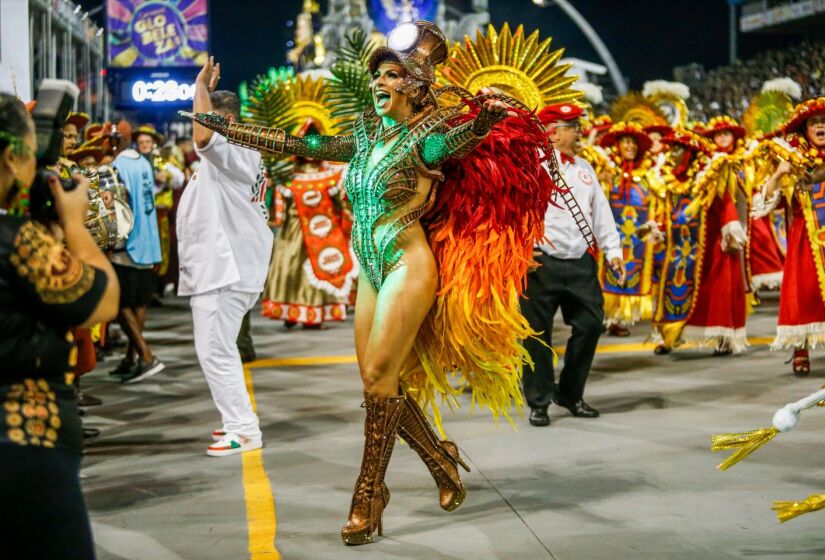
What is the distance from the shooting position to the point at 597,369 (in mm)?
9859

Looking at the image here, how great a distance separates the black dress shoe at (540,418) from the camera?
292 inches

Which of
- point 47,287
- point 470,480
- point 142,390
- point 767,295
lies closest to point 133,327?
point 142,390

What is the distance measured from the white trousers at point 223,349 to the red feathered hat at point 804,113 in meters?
4.40

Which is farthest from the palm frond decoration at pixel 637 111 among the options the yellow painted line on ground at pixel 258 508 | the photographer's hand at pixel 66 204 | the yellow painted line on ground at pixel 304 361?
the photographer's hand at pixel 66 204

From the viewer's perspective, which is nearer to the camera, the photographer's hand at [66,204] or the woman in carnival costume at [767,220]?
the photographer's hand at [66,204]

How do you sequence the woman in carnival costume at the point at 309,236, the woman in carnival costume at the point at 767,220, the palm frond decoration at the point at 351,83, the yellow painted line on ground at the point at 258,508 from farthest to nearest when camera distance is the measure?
1. the woman in carnival costume at the point at 767,220
2. the woman in carnival costume at the point at 309,236
3. the palm frond decoration at the point at 351,83
4. the yellow painted line on ground at the point at 258,508

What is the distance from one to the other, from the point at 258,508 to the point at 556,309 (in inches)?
108

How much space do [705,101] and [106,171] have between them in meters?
20.2

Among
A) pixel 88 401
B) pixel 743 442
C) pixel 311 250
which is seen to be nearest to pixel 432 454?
pixel 743 442

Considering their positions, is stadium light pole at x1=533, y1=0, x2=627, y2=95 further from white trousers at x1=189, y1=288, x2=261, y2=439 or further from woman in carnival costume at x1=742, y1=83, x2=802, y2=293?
white trousers at x1=189, y1=288, x2=261, y2=439

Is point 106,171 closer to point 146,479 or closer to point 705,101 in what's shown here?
point 146,479

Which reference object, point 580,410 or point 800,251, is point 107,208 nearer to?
point 580,410

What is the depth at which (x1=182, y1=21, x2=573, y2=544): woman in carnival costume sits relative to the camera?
4.98m

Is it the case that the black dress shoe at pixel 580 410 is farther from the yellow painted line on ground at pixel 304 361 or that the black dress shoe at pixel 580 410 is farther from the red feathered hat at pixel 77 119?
the red feathered hat at pixel 77 119
